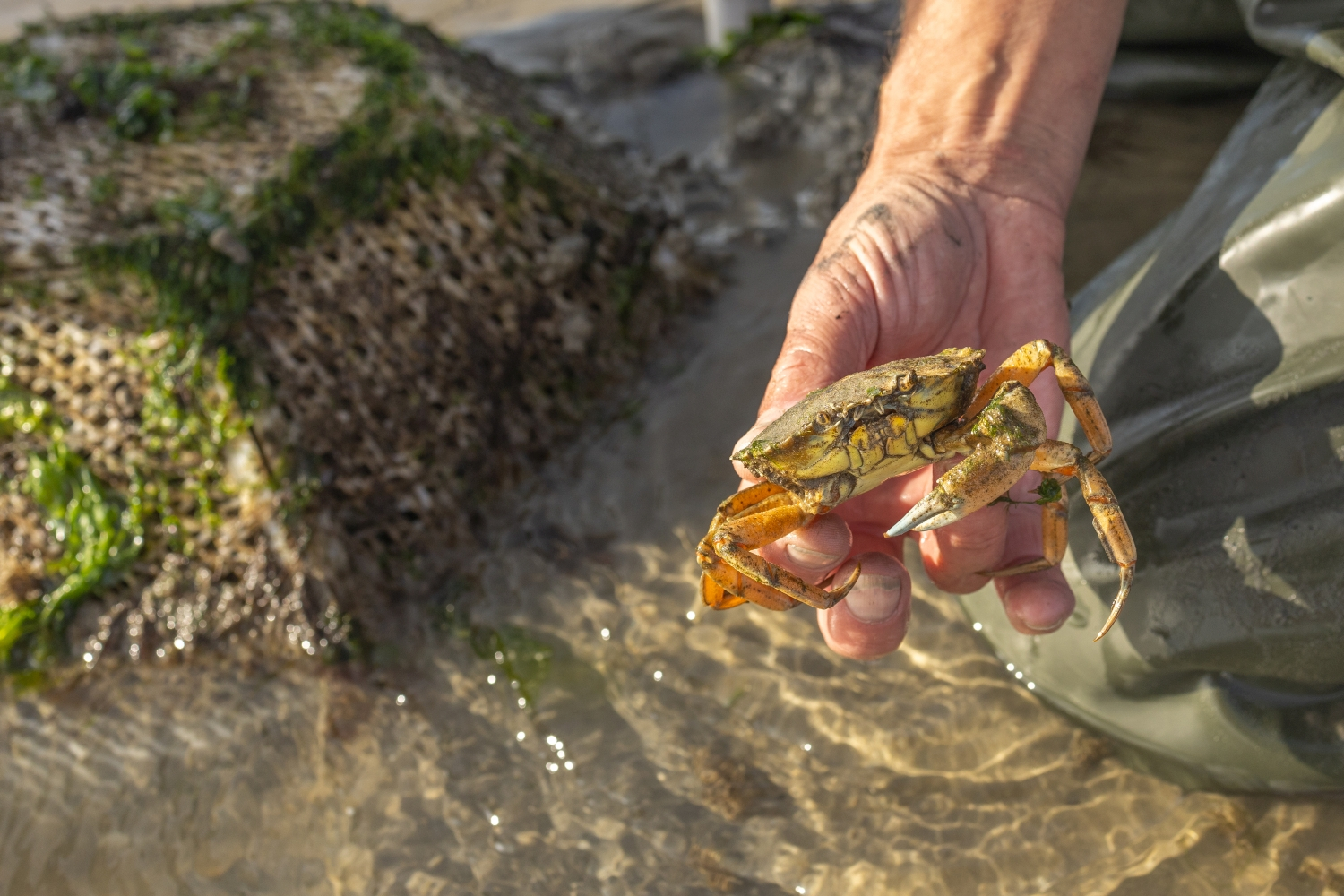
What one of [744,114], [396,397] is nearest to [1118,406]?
[396,397]

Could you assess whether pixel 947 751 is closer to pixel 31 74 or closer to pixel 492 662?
pixel 492 662

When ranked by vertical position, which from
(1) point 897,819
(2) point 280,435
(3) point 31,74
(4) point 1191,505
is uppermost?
(3) point 31,74

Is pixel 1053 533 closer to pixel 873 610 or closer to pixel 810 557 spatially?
pixel 873 610

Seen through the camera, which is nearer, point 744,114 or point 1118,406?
point 1118,406

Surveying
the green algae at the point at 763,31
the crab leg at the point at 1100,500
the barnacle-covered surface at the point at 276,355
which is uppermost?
the green algae at the point at 763,31

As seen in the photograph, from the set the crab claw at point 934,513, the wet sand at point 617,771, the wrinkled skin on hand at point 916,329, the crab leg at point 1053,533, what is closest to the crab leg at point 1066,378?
the crab leg at point 1053,533

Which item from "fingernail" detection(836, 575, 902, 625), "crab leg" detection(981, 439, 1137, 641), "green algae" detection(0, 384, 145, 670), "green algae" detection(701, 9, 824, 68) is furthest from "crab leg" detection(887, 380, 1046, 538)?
"green algae" detection(701, 9, 824, 68)

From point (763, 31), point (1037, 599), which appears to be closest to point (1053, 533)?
point (1037, 599)

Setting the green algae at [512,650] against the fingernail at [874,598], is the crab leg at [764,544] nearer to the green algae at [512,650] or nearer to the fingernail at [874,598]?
the fingernail at [874,598]

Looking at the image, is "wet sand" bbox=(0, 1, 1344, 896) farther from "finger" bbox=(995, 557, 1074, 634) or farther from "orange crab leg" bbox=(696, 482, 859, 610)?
"orange crab leg" bbox=(696, 482, 859, 610)
